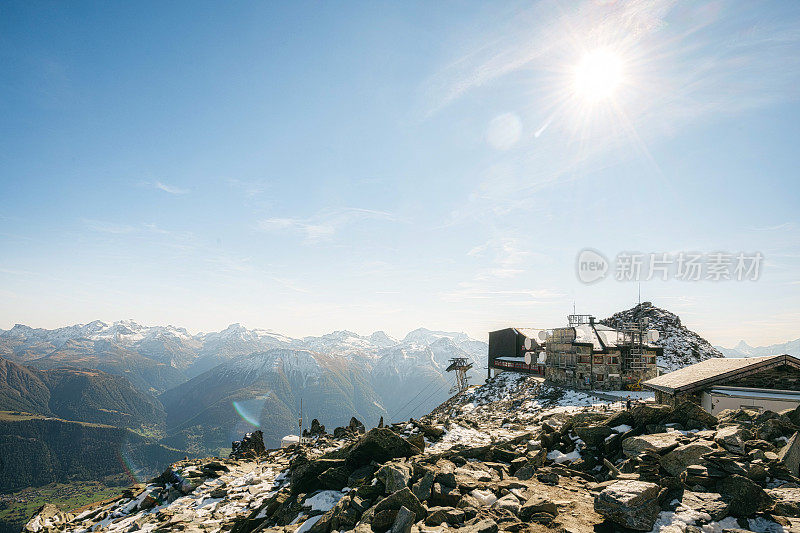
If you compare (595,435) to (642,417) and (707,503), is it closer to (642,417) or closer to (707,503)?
(642,417)

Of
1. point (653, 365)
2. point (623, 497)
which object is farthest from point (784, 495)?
point (653, 365)

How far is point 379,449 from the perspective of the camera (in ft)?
50.0

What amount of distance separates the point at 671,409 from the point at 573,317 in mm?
53991

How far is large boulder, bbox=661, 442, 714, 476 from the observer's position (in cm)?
1032

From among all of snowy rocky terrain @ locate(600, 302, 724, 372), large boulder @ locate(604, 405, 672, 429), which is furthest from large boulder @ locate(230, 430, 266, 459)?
snowy rocky terrain @ locate(600, 302, 724, 372)

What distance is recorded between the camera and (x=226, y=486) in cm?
2141

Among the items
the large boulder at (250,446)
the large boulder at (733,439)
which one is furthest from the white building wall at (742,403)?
the large boulder at (250,446)

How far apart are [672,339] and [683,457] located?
84954 mm

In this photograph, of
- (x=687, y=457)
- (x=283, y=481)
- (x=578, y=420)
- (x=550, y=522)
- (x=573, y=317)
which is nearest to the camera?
(x=550, y=522)

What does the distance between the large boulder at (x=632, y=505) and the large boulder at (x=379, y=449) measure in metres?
8.45

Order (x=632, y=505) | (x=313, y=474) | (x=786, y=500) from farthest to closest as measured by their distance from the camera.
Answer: (x=313, y=474)
(x=632, y=505)
(x=786, y=500)

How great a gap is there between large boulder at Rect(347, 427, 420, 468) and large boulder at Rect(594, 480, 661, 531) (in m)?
8.45

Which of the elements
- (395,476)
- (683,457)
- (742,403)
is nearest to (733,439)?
(683,457)

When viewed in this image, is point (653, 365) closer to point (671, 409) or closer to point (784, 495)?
point (671, 409)
